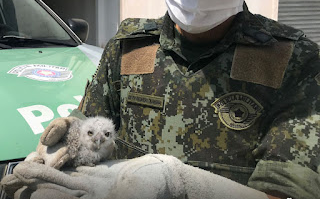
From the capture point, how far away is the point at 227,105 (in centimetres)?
143

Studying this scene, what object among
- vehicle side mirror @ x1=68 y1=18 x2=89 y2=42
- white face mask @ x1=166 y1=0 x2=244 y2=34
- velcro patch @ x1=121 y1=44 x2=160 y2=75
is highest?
white face mask @ x1=166 y1=0 x2=244 y2=34

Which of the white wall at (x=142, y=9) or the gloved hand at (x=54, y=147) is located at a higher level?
the gloved hand at (x=54, y=147)

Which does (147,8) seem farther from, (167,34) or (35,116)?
(167,34)

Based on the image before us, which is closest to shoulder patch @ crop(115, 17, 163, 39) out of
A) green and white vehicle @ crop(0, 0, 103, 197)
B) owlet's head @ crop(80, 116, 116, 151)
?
owlet's head @ crop(80, 116, 116, 151)

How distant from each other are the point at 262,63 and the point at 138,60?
1.52 feet

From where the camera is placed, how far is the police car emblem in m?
2.41

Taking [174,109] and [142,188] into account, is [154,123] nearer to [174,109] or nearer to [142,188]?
[174,109]

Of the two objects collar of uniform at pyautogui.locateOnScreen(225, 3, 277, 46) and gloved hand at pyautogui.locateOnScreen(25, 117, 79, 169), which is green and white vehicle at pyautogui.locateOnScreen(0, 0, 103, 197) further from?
collar of uniform at pyautogui.locateOnScreen(225, 3, 277, 46)

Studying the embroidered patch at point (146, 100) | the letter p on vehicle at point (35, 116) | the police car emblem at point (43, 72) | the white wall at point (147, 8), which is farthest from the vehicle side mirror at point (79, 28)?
the white wall at point (147, 8)

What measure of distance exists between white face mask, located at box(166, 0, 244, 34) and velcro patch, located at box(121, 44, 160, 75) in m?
0.17

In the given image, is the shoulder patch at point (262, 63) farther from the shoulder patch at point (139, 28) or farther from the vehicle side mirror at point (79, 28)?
the vehicle side mirror at point (79, 28)

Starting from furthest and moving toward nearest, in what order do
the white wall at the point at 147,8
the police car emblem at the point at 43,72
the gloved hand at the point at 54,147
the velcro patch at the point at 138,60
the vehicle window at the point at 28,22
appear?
1. the white wall at the point at 147,8
2. the vehicle window at the point at 28,22
3. the police car emblem at the point at 43,72
4. the velcro patch at the point at 138,60
5. the gloved hand at the point at 54,147

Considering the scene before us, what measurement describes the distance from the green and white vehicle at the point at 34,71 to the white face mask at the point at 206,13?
2.93ft

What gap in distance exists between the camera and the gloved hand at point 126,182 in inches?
40.6
